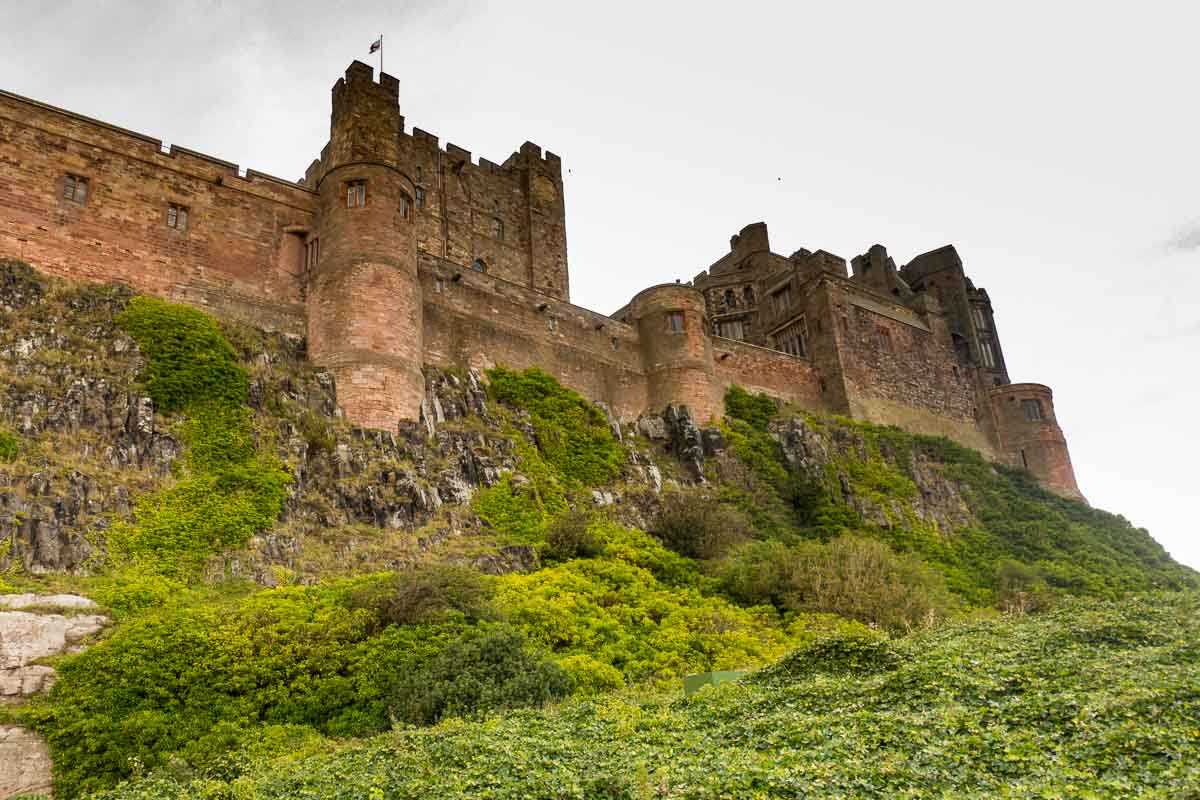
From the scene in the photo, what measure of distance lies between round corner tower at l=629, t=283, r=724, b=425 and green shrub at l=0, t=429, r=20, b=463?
20766 millimetres

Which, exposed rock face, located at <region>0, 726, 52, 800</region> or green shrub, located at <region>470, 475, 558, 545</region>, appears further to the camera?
green shrub, located at <region>470, 475, 558, 545</region>

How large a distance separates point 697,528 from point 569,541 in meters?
4.40

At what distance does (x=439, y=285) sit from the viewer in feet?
95.7

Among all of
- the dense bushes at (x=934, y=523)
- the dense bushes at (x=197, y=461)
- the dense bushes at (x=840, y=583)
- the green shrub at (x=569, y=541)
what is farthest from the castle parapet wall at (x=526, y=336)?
the dense bushes at (x=840, y=583)

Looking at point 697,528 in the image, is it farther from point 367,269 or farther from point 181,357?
point 181,357

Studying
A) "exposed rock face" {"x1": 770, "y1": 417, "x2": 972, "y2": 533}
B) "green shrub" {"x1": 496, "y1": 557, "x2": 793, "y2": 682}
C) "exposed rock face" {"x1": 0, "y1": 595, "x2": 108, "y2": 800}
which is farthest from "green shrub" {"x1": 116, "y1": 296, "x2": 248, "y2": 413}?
"exposed rock face" {"x1": 770, "y1": 417, "x2": 972, "y2": 533}

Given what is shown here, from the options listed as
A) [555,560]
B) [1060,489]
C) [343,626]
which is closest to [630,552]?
[555,560]

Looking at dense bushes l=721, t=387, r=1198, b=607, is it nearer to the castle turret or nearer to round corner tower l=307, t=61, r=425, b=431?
the castle turret

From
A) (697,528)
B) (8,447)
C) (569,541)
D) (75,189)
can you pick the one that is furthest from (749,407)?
(8,447)

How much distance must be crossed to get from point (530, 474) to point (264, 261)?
31.5 ft

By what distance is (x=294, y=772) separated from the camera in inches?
428

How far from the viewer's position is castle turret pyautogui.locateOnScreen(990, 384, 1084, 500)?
46938mm

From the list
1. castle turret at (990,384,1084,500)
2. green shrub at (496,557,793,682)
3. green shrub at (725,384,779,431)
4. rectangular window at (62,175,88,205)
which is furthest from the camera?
castle turret at (990,384,1084,500)

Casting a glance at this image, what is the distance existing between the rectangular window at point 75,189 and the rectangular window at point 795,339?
94.5ft
